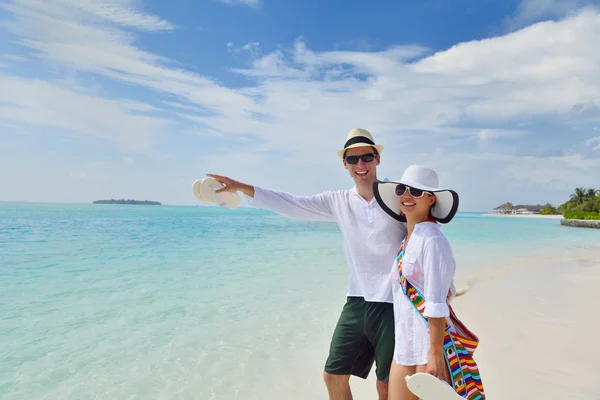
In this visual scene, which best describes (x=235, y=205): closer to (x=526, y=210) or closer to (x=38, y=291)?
(x=38, y=291)

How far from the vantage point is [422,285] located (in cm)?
185

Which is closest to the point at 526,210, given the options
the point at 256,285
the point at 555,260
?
the point at 555,260

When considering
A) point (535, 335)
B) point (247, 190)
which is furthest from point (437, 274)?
point (535, 335)

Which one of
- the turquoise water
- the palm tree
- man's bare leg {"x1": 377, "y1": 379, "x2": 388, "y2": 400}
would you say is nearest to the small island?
the palm tree

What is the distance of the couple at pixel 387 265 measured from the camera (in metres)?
1.76

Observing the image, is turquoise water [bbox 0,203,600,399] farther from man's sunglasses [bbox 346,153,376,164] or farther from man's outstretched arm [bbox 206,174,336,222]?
man's sunglasses [bbox 346,153,376,164]

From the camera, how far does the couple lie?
176 centimetres

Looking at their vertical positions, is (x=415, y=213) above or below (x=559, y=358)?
above

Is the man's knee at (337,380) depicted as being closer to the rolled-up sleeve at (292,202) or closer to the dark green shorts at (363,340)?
the dark green shorts at (363,340)

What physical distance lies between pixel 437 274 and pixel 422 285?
0.46ft

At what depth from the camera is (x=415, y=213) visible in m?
2.02

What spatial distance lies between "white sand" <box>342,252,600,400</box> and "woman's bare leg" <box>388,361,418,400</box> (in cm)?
184

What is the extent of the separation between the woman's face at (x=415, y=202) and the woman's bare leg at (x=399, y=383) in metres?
0.71

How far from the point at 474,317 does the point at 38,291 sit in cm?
830
